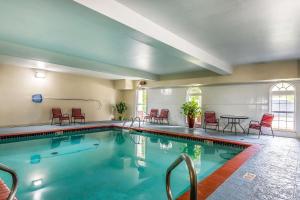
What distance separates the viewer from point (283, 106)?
21.3 feet

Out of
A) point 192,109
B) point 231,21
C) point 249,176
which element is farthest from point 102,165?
point 192,109

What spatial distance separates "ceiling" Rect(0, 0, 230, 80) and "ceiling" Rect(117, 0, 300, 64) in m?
0.42

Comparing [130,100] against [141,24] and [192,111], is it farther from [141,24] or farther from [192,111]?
[141,24]

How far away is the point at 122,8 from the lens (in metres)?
2.67

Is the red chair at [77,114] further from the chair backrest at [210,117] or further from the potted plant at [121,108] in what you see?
the chair backrest at [210,117]

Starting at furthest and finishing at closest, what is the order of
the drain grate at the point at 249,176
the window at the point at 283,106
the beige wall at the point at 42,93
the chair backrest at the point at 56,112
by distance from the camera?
1. the chair backrest at the point at 56,112
2. the beige wall at the point at 42,93
3. the window at the point at 283,106
4. the drain grate at the point at 249,176

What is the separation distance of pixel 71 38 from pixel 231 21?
3.38 m

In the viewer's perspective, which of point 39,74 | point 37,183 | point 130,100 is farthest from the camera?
point 130,100

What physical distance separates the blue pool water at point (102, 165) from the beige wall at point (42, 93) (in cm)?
226

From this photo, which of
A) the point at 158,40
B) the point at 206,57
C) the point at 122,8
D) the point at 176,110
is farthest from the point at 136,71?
the point at 122,8

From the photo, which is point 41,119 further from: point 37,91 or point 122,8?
point 122,8

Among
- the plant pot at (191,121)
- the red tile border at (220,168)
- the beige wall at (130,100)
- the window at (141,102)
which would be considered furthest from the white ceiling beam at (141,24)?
the beige wall at (130,100)

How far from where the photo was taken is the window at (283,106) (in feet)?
20.8

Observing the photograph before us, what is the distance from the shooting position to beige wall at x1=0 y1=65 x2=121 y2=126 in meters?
7.05
